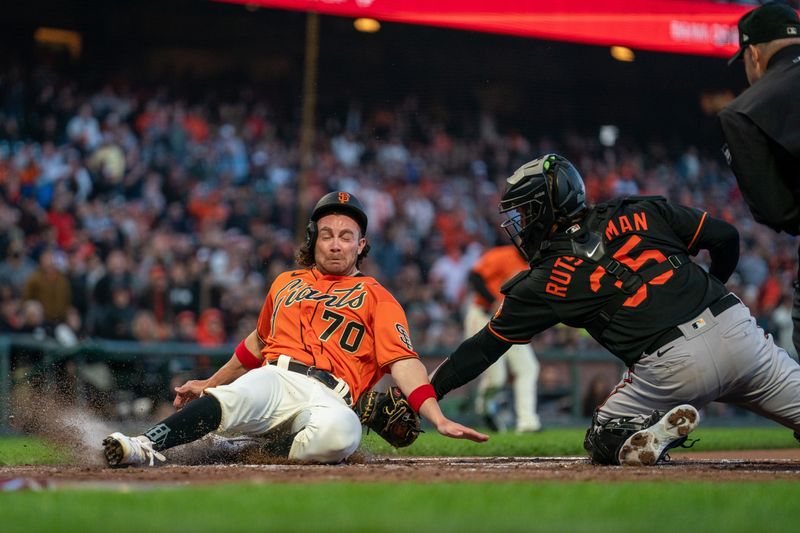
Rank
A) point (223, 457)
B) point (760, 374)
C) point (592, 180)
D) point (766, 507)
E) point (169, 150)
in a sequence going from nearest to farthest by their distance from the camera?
point (766, 507)
point (760, 374)
point (223, 457)
point (169, 150)
point (592, 180)

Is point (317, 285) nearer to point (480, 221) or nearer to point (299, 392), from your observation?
point (299, 392)

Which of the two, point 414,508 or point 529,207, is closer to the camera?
point 414,508

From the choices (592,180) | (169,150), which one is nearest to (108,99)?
(169,150)

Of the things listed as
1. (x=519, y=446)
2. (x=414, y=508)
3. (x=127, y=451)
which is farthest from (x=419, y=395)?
(x=519, y=446)

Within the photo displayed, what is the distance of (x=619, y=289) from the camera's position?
535 cm

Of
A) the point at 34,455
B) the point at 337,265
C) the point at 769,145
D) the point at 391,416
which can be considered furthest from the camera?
the point at 34,455

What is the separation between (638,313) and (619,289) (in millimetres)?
154

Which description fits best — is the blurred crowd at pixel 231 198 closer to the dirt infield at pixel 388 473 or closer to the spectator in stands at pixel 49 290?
the spectator in stands at pixel 49 290

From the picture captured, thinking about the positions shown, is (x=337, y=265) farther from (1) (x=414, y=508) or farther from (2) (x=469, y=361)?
(1) (x=414, y=508)

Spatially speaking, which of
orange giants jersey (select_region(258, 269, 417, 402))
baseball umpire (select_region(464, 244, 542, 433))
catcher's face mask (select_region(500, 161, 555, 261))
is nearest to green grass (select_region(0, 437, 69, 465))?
orange giants jersey (select_region(258, 269, 417, 402))

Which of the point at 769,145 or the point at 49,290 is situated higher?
the point at 769,145

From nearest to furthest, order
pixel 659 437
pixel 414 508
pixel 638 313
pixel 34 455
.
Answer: pixel 414 508 → pixel 659 437 → pixel 638 313 → pixel 34 455

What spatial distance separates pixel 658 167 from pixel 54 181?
10.8 m

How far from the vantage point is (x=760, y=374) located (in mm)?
5340
